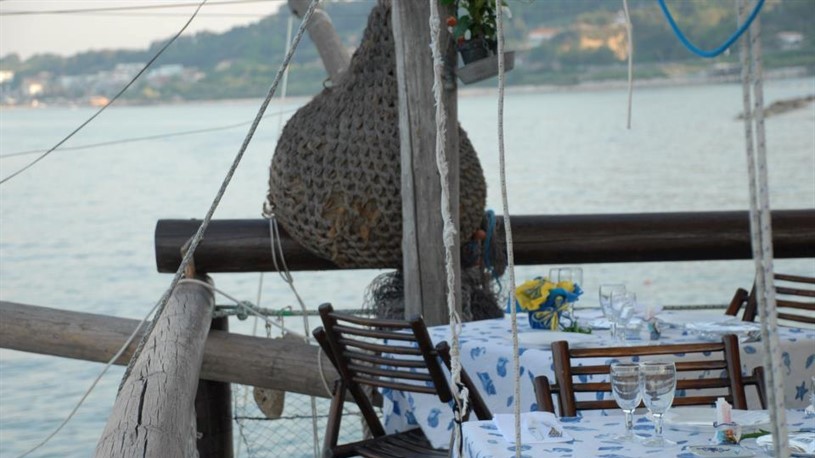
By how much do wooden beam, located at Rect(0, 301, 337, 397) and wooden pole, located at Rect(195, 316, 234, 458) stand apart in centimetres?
12

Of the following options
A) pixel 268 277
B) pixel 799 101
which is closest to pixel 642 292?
pixel 268 277

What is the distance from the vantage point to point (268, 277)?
1834 cm

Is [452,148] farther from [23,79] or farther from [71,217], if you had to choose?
[23,79]

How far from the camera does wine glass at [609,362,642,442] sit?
105 inches

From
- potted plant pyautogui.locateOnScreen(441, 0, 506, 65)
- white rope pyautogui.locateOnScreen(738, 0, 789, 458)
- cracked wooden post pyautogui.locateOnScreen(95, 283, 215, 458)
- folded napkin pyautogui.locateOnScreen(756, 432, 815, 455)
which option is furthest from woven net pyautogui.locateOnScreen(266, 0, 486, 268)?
white rope pyautogui.locateOnScreen(738, 0, 789, 458)

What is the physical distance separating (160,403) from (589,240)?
336 cm

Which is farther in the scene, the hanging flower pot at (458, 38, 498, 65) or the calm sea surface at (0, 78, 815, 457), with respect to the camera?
the calm sea surface at (0, 78, 815, 457)

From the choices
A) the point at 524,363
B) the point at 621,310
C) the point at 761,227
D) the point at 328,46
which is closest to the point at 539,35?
the point at 328,46

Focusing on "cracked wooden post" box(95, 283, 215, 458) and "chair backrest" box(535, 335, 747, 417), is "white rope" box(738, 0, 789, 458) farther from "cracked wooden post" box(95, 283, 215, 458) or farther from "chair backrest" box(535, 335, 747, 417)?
"chair backrest" box(535, 335, 747, 417)

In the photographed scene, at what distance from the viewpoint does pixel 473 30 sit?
479 centimetres

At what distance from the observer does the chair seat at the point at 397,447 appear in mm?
3867

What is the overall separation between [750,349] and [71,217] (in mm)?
24647

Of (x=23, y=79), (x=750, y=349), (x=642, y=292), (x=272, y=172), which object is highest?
(x=23, y=79)

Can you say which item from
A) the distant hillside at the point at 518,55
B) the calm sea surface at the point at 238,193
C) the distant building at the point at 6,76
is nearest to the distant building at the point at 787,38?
the distant hillside at the point at 518,55
